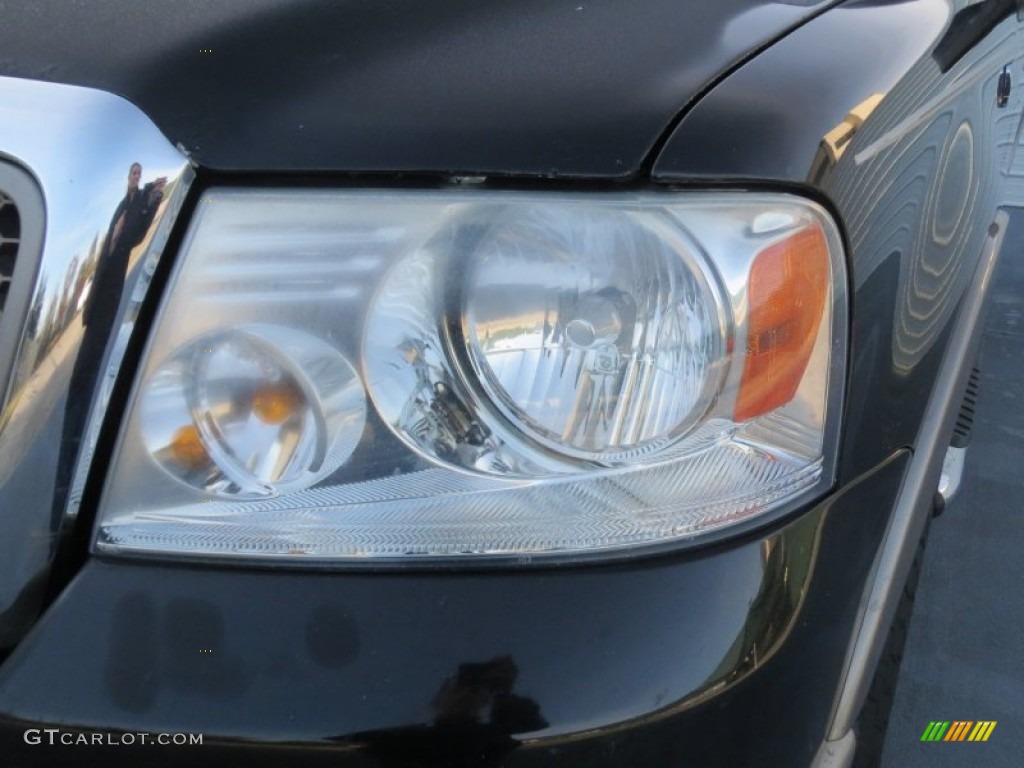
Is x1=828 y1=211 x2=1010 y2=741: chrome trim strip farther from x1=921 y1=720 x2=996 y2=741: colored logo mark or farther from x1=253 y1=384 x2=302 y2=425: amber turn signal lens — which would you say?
x1=921 y1=720 x2=996 y2=741: colored logo mark

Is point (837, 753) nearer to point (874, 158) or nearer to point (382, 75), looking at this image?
point (874, 158)

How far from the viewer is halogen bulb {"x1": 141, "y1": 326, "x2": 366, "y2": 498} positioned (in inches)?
40.3

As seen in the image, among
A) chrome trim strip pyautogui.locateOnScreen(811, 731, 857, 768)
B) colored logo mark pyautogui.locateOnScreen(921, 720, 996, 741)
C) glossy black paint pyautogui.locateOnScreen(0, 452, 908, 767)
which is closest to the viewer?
glossy black paint pyautogui.locateOnScreen(0, 452, 908, 767)

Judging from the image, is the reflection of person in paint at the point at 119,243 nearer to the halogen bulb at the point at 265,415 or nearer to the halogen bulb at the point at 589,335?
the halogen bulb at the point at 265,415

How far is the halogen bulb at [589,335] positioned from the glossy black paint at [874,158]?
0.10 metres

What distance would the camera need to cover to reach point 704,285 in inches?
40.3

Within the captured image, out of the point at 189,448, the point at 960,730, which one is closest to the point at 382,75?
the point at 189,448

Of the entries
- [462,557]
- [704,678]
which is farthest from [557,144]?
[704,678]

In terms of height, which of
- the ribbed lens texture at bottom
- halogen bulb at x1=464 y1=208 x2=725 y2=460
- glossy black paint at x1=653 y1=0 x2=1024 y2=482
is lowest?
the ribbed lens texture at bottom

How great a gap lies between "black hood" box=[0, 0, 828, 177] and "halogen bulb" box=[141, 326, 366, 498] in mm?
177

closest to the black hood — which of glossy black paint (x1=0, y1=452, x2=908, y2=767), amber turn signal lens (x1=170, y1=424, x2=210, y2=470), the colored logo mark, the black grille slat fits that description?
the black grille slat

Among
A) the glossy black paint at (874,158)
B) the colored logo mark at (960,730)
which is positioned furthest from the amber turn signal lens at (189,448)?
the colored logo mark at (960,730)

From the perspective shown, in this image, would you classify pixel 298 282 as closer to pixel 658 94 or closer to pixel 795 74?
pixel 658 94

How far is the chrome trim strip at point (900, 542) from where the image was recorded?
45.3 inches
